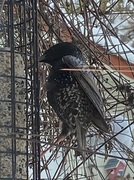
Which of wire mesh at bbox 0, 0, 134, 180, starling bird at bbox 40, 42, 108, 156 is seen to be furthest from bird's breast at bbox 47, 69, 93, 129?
wire mesh at bbox 0, 0, 134, 180

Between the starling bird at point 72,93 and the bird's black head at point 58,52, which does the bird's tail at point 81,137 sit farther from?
the bird's black head at point 58,52

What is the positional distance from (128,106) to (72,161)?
47 cm

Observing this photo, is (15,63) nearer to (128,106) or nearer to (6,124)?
(6,124)

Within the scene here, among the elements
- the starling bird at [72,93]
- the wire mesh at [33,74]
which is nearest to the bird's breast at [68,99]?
the starling bird at [72,93]

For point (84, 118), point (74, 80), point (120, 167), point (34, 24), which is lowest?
point (120, 167)

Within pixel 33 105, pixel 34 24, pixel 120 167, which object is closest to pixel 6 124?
pixel 33 105

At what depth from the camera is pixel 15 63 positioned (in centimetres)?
213

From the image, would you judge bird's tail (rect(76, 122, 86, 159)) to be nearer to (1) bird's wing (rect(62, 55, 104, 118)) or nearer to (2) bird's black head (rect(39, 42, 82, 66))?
Result: (1) bird's wing (rect(62, 55, 104, 118))

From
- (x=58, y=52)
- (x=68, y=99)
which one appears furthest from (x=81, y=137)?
(x=58, y=52)

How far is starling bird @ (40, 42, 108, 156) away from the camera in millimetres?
2518

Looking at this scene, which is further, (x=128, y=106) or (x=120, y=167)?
(x=120, y=167)

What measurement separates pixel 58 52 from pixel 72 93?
196mm

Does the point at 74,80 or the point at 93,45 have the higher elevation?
the point at 93,45

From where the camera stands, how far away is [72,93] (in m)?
2.62
